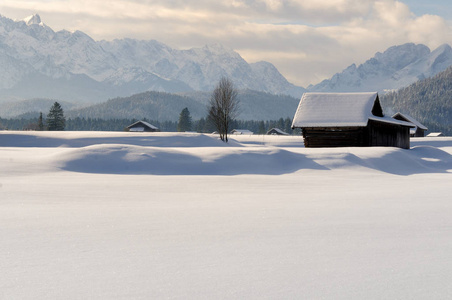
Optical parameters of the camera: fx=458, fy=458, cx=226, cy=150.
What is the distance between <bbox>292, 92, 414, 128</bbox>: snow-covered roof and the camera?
32.6 m

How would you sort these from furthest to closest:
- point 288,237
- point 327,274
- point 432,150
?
point 432,150, point 288,237, point 327,274

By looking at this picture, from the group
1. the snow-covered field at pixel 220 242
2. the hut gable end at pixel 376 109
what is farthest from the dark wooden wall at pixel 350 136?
the snow-covered field at pixel 220 242

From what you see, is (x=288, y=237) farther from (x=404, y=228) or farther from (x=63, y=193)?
(x=63, y=193)

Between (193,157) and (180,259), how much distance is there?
1512cm

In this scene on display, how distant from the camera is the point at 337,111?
33844 mm

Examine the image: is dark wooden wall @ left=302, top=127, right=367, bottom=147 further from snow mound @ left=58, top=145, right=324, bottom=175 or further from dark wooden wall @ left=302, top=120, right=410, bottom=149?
snow mound @ left=58, top=145, right=324, bottom=175

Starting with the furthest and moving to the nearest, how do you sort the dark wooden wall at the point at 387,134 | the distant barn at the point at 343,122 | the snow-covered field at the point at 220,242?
the dark wooden wall at the point at 387,134
the distant barn at the point at 343,122
the snow-covered field at the point at 220,242

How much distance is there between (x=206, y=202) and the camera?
370 inches

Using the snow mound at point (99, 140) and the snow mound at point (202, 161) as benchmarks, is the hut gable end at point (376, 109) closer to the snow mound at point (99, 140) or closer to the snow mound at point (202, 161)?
the snow mound at point (202, 161)

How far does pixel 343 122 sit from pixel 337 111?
1564mm

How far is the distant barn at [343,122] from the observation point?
1284 inches

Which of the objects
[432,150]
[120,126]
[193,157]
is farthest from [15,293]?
[120,126]

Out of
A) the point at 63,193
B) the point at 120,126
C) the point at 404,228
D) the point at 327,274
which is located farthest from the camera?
the point at 120,126

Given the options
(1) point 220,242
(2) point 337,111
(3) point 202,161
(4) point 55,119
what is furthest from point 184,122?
(1) point 220,242
